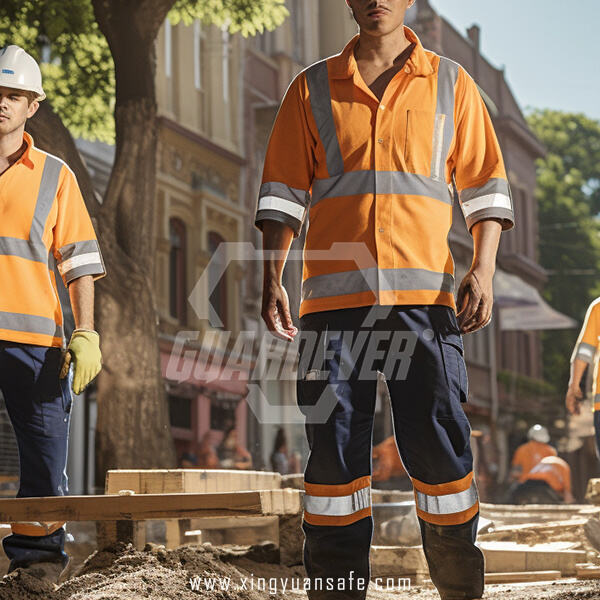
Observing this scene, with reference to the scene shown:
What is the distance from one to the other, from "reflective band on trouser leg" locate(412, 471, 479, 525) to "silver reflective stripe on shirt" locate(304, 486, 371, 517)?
20 centimetres

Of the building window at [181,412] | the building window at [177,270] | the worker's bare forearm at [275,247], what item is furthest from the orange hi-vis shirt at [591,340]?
the building window at [177,270]

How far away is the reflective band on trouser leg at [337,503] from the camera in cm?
398

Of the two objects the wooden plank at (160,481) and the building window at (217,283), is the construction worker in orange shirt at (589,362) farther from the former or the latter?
the building window at (217,283)

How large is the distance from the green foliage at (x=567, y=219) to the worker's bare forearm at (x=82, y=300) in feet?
42.7

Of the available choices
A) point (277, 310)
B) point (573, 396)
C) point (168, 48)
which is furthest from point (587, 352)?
point (168, 48)

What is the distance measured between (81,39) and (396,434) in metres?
7.12

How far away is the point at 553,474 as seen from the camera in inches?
466

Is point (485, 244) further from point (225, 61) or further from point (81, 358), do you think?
point (225, 61)

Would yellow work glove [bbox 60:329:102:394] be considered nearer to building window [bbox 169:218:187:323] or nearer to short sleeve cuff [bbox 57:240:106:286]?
short sleeve cuff [bbox 57:240:106:286]

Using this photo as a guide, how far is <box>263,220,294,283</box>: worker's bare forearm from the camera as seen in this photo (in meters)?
4.18

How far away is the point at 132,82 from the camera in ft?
32.5

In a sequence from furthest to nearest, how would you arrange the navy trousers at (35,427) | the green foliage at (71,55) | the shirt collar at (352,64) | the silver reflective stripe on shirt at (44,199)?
1. the green foliage at (71,55)
2. the silver reflective stripe on shirt at (44,199)
3. the navy trousers at (35,427)
4. the shirt collar at (352,64)

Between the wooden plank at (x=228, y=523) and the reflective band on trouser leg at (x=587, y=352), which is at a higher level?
the reflective band on trouser leg at (x=587, y=352)

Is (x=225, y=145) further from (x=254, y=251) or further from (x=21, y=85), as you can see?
(x=21, y=85)
